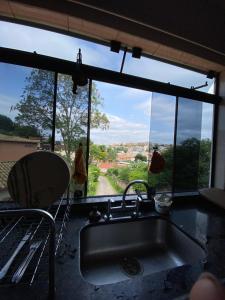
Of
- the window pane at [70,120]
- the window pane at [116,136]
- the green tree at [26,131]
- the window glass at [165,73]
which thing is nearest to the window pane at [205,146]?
the window glass at [165,73]

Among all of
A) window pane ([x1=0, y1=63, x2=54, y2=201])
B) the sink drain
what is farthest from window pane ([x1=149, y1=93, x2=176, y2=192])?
window pane ([x1=0, y1=63, x2=54, y2=201])

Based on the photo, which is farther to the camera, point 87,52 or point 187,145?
point 187,145

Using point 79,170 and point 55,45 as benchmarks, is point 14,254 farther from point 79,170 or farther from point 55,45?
point 55,45

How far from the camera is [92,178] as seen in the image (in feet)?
5.59

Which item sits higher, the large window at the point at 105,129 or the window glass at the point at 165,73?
the window glass at the point at 165,73

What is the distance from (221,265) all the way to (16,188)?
1192 mm

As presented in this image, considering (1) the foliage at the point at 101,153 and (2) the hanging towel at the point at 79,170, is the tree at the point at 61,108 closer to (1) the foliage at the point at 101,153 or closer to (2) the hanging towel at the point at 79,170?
(1) the foliage at the point at 101,153

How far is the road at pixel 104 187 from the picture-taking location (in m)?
1.74

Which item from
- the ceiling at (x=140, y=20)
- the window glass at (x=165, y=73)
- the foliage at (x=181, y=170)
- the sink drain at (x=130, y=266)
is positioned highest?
the ceiling at (x=140, y=20)

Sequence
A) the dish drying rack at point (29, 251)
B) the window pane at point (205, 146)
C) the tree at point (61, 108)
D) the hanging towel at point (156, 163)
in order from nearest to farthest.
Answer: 1. the dish drying rack at point (29, 251)
2. the tree at point (61, 108)
3. the hanging towel at point (156, 163)
4. the window pane at point (205, 146)

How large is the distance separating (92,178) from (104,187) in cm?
16

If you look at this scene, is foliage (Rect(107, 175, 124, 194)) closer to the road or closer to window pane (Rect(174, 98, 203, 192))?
the road

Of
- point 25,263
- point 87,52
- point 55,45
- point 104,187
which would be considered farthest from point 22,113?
point 25,263

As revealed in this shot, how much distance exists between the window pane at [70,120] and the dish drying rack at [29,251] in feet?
1.72
